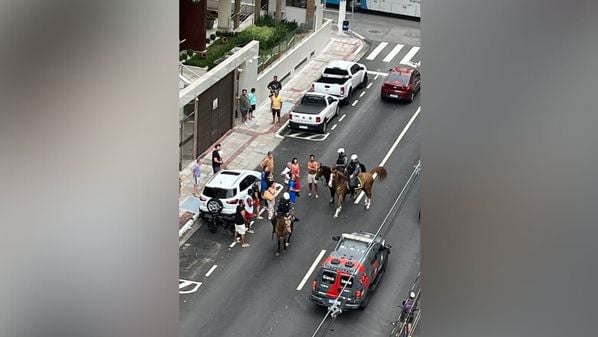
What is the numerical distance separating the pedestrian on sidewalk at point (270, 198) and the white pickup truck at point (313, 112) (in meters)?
6.56

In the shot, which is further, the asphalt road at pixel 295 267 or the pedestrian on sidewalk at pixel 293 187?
the pedestrian on sidewalk at pixel 293 187

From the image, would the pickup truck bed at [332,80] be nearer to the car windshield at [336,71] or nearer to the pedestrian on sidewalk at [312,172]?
the car windshield at [336,71]

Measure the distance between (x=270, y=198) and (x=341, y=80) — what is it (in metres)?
10.8

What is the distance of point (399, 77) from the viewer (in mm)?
36781

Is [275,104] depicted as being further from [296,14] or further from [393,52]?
[393,52]

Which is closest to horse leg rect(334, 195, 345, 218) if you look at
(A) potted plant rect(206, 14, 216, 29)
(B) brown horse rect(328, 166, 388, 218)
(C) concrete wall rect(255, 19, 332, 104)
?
(B) brown horse rect(328, 166, 388, 218)

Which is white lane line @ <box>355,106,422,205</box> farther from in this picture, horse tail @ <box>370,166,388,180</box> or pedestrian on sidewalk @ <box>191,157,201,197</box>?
pedestrian on sidewalk @ <box>191,157,201,197</box>

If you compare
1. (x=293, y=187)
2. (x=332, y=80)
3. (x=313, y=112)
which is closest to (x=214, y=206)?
(x=293, y=187)

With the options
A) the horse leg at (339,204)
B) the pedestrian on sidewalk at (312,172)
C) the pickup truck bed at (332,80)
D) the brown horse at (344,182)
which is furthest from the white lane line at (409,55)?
the horse leg at (339,204)

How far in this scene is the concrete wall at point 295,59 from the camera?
3512 cm
